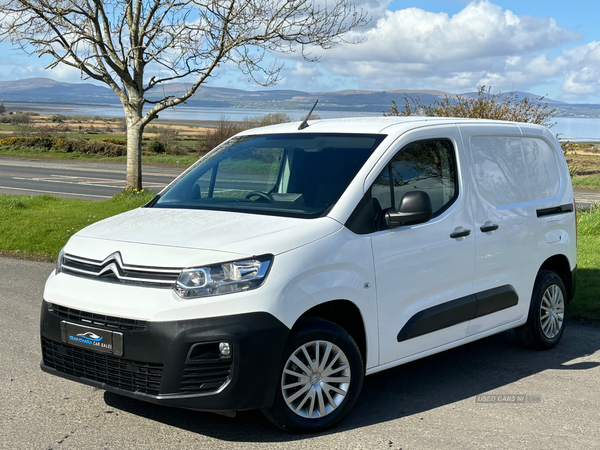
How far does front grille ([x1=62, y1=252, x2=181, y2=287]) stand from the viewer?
3732 millimetres

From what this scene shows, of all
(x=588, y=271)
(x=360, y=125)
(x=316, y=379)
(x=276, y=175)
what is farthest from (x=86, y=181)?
(x=316, y=379)

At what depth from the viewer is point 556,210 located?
6.01 metres

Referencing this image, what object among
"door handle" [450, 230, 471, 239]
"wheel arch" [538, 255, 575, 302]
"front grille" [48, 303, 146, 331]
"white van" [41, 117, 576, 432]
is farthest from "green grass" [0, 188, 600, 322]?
"front grille" [48, 303, 146, 331]

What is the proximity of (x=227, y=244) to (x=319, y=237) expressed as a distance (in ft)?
1.81

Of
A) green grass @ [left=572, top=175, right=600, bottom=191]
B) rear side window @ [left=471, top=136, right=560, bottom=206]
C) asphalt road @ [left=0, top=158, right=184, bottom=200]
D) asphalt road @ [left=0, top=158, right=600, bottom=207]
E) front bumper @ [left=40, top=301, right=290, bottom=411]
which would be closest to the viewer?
front bumper @ [left=40, top=301, right=290, bottom=411]

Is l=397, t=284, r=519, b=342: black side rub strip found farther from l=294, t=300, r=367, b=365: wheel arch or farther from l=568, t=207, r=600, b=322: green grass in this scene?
l=568, t=207, r=600, b=322: green grass

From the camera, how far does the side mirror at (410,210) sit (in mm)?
4289

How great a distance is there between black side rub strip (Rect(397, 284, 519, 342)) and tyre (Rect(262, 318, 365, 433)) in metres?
0.49

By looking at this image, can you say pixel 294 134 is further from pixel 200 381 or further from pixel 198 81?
pixel 198 81

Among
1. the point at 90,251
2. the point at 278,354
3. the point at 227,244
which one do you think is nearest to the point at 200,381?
the point at 278,354

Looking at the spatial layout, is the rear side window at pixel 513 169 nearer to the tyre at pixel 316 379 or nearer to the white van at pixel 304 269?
the white van at pixel 304 269

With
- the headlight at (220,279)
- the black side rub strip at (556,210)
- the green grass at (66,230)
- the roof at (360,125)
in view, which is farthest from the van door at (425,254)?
the green grass at (66,230)

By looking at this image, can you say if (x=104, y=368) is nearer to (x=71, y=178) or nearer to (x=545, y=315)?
(x=545, y=315)

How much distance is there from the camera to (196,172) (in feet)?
17.6
